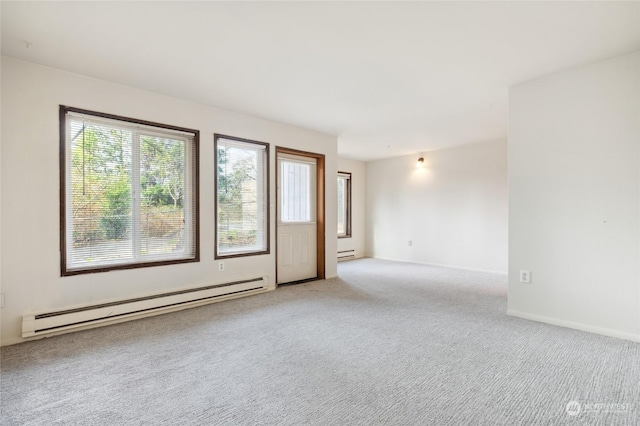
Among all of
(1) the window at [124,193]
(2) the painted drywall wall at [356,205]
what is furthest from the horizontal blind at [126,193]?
(2) the painted drywall wall at [356,205]

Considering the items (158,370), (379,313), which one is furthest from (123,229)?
(379,313)

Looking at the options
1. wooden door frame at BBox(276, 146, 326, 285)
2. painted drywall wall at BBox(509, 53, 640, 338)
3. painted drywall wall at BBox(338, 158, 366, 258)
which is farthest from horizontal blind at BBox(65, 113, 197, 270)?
painted drywall wall at BBox(338, 158, 366, 258)

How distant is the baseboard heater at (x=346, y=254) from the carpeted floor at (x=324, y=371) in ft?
A: 12.4

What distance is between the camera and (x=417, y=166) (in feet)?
23.1

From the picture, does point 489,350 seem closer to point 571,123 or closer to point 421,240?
point 571,123

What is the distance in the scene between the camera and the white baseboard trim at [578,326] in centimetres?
270

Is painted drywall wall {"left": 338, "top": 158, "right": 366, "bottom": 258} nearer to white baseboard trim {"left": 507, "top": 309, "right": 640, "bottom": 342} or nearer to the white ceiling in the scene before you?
the white ceiling

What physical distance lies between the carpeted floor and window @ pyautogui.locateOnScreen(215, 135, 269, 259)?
1.07 meters

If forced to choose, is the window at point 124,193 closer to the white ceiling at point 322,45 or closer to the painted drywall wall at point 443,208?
the white ceiling at point 322,45

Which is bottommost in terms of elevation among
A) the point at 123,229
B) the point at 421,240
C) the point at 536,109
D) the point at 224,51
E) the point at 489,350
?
the point at 489,350

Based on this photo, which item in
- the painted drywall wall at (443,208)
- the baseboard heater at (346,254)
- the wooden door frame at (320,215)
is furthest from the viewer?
the baseboard heater at (346,254)

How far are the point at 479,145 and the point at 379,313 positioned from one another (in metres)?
4.26

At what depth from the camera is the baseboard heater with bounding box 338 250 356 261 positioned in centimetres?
736

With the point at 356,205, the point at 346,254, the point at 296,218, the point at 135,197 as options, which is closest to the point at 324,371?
the point at 135,197
